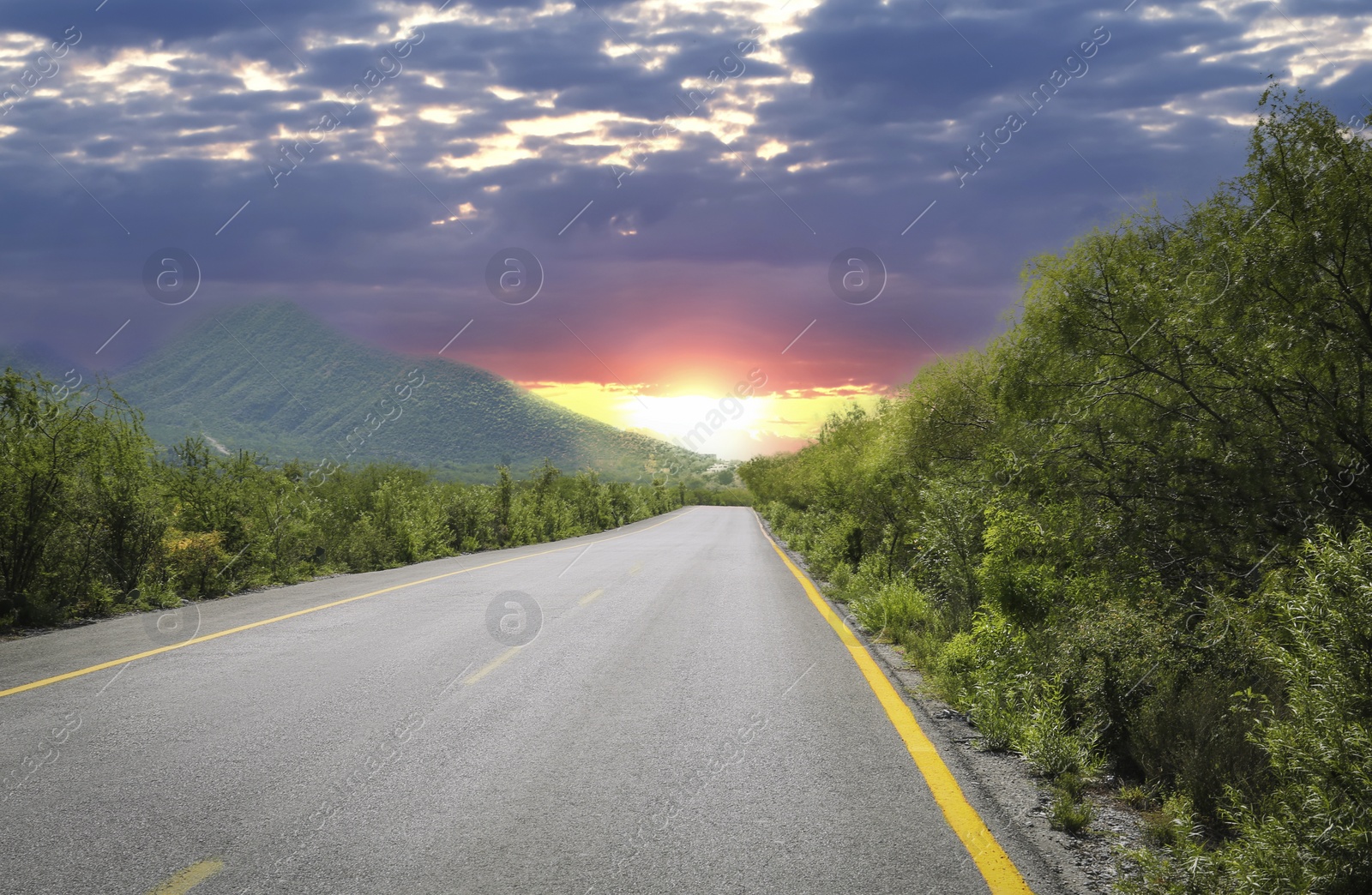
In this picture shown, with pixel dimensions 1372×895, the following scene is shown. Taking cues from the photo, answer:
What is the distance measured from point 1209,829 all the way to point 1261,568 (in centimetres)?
195

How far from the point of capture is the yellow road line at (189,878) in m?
3.32

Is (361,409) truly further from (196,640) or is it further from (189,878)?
(189,878)

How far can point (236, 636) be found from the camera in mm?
9281

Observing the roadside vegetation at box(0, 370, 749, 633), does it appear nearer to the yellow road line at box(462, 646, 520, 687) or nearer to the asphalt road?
the asphalt road

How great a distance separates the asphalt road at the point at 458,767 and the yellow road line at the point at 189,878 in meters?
0.01

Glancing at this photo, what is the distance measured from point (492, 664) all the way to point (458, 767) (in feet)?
9.70

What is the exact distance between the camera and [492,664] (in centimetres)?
778

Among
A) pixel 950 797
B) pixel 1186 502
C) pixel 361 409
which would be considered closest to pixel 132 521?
pixel 950 797

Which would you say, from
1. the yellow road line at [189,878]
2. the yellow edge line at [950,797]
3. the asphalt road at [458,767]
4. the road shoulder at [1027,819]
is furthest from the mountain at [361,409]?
the yellow road line at [189,878]

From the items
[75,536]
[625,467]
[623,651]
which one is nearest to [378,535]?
[75,536]

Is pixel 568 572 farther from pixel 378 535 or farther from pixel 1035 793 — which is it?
pixel 1035 793

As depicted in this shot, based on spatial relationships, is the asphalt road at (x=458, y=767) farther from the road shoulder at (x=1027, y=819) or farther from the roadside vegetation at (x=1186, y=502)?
the roadside vegetation at (x=1186, y=502)

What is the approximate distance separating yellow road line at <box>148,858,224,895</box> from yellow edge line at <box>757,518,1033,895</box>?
131 inches

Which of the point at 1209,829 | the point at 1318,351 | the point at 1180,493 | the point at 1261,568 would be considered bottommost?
the point at 1209,829
